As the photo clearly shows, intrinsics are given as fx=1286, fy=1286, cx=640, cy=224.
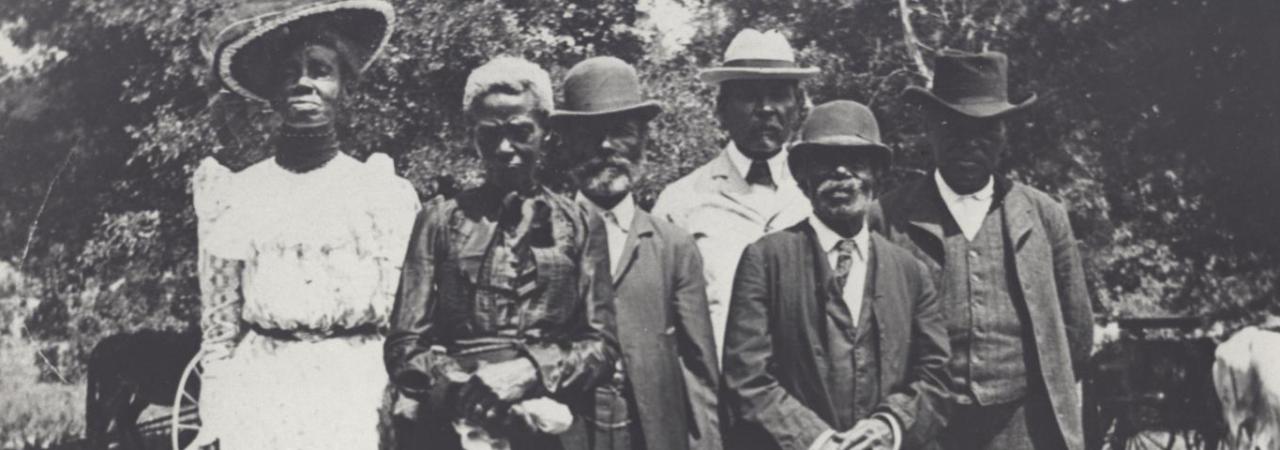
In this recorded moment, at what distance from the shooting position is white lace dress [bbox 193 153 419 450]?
156 inches

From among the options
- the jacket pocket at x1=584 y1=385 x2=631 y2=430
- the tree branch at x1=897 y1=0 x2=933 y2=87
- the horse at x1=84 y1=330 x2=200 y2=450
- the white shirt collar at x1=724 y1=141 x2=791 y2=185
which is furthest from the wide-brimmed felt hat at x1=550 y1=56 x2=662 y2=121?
the horse at x1=84 y1=330 x2=200 y2=450

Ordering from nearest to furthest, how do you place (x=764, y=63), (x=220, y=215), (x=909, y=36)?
(x=220, y=215), (x=764, y=63), (x=909, y=36)

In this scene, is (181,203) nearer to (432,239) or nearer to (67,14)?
(67,14)

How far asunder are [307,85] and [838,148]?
170 cm

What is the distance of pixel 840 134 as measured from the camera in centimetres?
407

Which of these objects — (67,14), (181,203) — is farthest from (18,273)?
(67,14)

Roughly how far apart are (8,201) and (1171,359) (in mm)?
7800

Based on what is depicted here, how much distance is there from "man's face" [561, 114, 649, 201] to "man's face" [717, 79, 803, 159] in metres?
0.57

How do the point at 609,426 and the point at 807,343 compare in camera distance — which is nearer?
the point at 609,426

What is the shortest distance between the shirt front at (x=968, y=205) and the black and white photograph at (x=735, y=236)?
1cm

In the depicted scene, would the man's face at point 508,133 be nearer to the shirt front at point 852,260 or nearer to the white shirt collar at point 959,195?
the shirt front at point 852,260

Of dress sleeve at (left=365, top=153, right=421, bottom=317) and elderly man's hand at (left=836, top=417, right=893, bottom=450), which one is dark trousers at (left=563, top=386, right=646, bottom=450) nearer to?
elderly man's hand at (left=836, top=417, right=893, bottom=450)

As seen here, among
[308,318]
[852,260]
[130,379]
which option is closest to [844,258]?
[852,260]

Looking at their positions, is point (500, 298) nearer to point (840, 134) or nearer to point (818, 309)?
point (818, 309)
